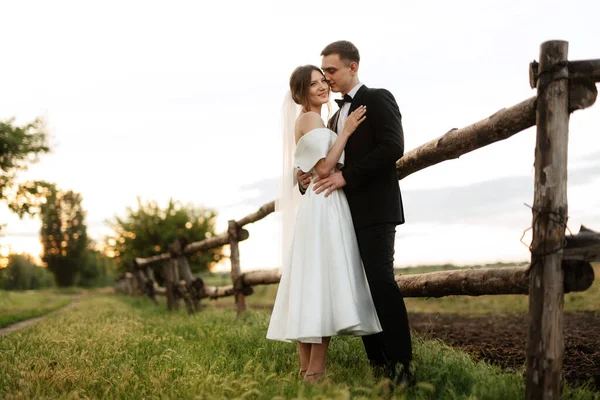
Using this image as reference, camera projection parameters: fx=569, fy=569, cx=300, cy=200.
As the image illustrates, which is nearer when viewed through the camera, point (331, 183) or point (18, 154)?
point (331, 183)

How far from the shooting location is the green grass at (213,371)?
9.53 ft

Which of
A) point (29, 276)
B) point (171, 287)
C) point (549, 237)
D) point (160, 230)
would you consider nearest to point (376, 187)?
point (549, 237)

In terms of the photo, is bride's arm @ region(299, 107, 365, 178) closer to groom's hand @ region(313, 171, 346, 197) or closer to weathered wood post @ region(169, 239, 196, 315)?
groom's hand @ region(313, 171, 346, 197)

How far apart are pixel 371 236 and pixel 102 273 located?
61.8m

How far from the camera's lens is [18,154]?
1602 centimetres

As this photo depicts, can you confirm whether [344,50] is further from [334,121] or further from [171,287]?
[171,287]

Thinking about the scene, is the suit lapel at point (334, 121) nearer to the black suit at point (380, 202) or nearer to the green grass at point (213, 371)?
the black suit at point (380, 202)

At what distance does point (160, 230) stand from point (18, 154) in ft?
14.8

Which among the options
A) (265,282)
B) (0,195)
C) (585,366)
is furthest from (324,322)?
(0,195)

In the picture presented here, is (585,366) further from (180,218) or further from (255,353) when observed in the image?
(180,218)

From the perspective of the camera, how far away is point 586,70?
2.83 m

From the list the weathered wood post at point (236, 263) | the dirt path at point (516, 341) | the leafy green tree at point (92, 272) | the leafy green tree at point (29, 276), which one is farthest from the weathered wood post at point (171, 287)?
the leafy green tree at point (92, 272)

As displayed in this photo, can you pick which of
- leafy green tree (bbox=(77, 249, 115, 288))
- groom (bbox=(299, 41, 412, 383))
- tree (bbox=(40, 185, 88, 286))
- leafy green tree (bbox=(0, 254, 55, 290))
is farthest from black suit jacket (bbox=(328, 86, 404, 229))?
tree (bbox=(40, 185, 88, 286))

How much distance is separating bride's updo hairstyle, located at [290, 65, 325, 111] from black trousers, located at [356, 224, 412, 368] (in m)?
0.97
